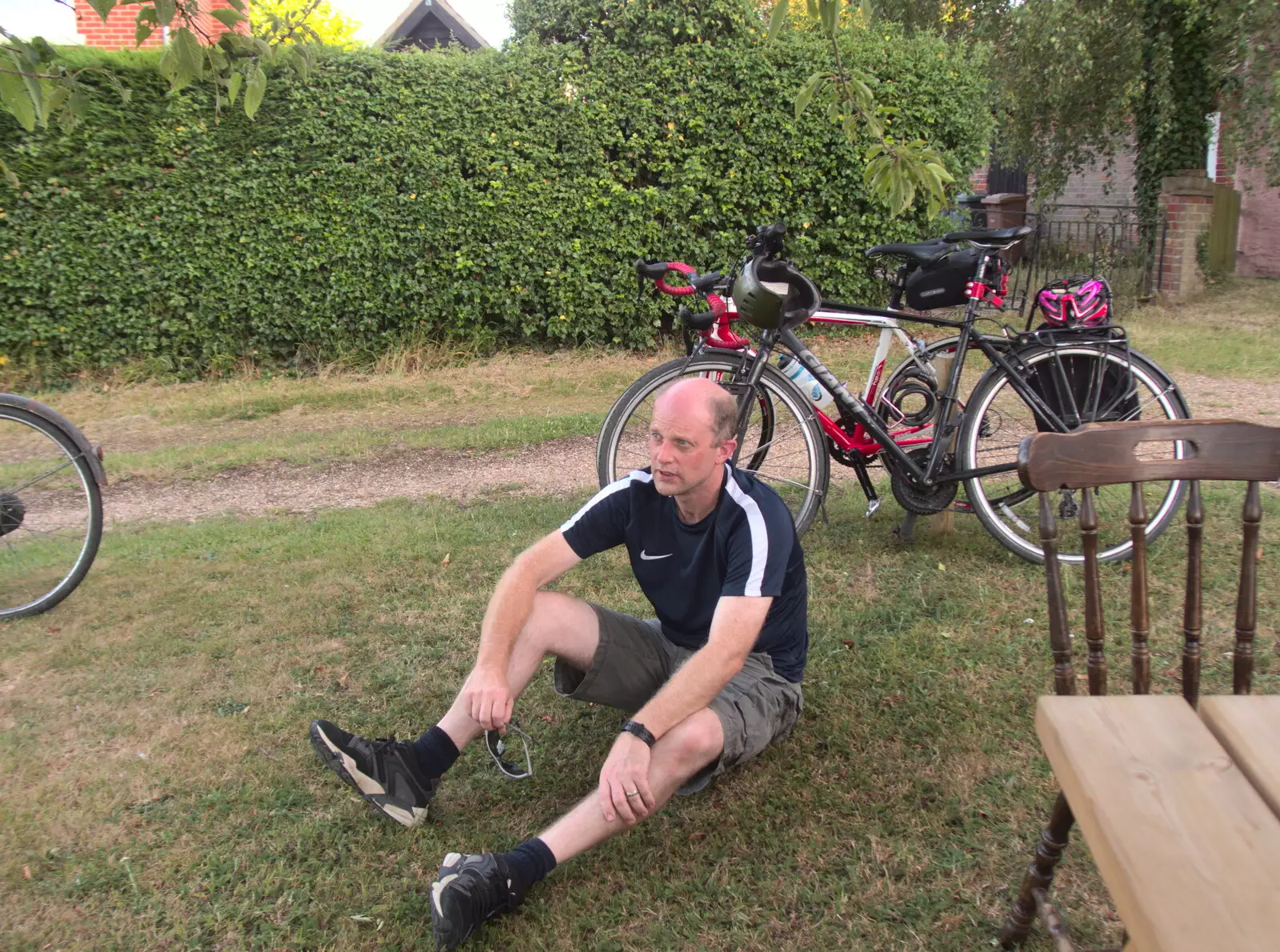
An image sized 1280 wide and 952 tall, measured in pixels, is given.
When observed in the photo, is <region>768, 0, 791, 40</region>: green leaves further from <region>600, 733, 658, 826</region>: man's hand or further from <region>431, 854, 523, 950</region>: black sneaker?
<region>431, 854, 523, 950</region>: black sneaker

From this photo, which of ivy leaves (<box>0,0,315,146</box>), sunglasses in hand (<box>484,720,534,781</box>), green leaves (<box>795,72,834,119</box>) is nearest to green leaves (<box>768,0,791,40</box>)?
green leaves (<box>795,72,834,119</box>)

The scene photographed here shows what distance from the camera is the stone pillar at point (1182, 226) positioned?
35.2 ft

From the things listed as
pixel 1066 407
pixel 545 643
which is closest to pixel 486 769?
pixel 545 643

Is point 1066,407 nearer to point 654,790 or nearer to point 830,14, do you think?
point 830,14

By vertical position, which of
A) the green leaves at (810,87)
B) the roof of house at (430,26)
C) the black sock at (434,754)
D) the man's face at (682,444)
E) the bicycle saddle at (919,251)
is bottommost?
the black sock at (434,754)

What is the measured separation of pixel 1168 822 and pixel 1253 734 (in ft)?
0.98

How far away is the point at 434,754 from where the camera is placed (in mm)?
2725

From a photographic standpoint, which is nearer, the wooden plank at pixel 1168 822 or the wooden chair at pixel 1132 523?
the wooden plank at pixel 1168 822

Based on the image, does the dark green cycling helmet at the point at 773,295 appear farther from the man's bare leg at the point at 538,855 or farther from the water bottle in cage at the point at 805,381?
the man's bare leg at the point at 538,855

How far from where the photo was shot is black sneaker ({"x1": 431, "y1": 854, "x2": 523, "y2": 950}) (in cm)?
218

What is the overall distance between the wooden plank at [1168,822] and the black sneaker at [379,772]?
1.74m

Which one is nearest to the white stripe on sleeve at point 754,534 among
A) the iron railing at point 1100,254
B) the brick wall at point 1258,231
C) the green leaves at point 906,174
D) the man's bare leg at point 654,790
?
the man's bare leg at point 654,790

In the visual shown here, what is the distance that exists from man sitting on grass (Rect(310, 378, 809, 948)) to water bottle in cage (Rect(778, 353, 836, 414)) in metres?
1.60

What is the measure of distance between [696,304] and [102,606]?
5.84m
